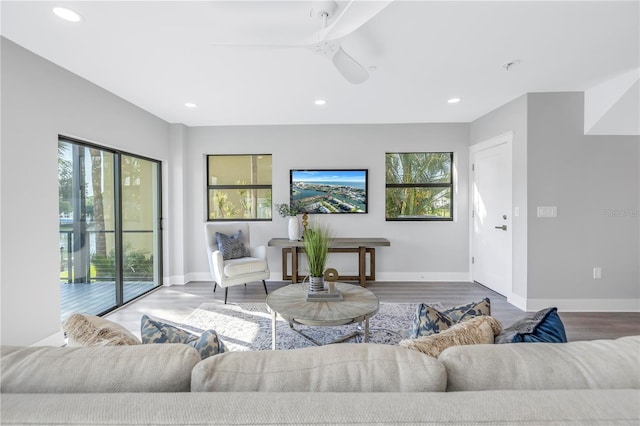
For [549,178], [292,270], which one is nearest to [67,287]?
[292,270]

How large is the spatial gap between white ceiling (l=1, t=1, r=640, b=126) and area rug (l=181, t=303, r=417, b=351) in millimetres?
2328

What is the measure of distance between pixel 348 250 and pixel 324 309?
88.6 inches

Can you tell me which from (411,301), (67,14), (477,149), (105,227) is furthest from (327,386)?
(477,149)

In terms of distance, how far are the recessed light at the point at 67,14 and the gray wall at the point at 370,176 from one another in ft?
8.75

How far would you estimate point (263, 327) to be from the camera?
112 inches

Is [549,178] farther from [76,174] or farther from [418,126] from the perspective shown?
[76,174]

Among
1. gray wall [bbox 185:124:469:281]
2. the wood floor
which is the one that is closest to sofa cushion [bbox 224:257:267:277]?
the wood floor

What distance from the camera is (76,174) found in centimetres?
291

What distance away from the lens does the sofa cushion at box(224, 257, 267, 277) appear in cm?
353

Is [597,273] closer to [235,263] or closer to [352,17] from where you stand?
[352,17]

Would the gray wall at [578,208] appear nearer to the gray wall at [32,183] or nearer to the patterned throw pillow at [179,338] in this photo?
the patterned throw pillow at [179,338]

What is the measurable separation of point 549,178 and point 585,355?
324 centimetres

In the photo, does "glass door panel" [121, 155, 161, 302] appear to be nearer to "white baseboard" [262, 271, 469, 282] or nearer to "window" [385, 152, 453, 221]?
"white baseboard" [262, 271, 469, 282]

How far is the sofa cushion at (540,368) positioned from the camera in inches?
29.1
